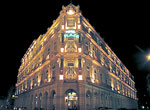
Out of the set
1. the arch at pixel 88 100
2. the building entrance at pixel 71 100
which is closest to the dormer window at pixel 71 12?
the building entrance at pixel 71 100

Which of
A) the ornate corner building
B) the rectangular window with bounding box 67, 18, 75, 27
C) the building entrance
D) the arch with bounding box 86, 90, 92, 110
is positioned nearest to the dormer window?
the ornate corner building

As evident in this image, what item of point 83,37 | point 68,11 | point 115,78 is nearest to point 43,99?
point 83,37

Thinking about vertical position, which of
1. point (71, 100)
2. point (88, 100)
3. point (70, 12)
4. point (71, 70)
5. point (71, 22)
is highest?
point (70, 12)

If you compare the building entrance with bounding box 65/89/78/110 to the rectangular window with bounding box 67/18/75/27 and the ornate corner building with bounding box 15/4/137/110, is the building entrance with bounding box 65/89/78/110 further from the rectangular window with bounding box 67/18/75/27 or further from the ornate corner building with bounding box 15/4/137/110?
the rectangular window with bounding box 67/18/75/27

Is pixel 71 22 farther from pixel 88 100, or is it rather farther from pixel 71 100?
pixel 88 100

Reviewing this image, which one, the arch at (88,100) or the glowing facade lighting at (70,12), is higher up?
the glowing facade lighting at (70,12)

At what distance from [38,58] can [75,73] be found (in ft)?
69.1

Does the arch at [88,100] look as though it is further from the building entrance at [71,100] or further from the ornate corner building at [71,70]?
the building entrance at [71,100]

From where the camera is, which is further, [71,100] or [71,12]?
[71,12]

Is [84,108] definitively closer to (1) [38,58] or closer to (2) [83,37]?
(2) [83,37]

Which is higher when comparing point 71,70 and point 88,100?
point 71,70

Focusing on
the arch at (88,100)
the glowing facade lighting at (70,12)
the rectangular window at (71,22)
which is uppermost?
the glowing facade lighting at (70,12)

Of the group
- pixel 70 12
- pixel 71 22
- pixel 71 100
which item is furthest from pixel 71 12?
pixel 71 100

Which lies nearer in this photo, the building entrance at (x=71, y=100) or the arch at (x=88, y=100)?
the building entrance at (x=71, y=100)
